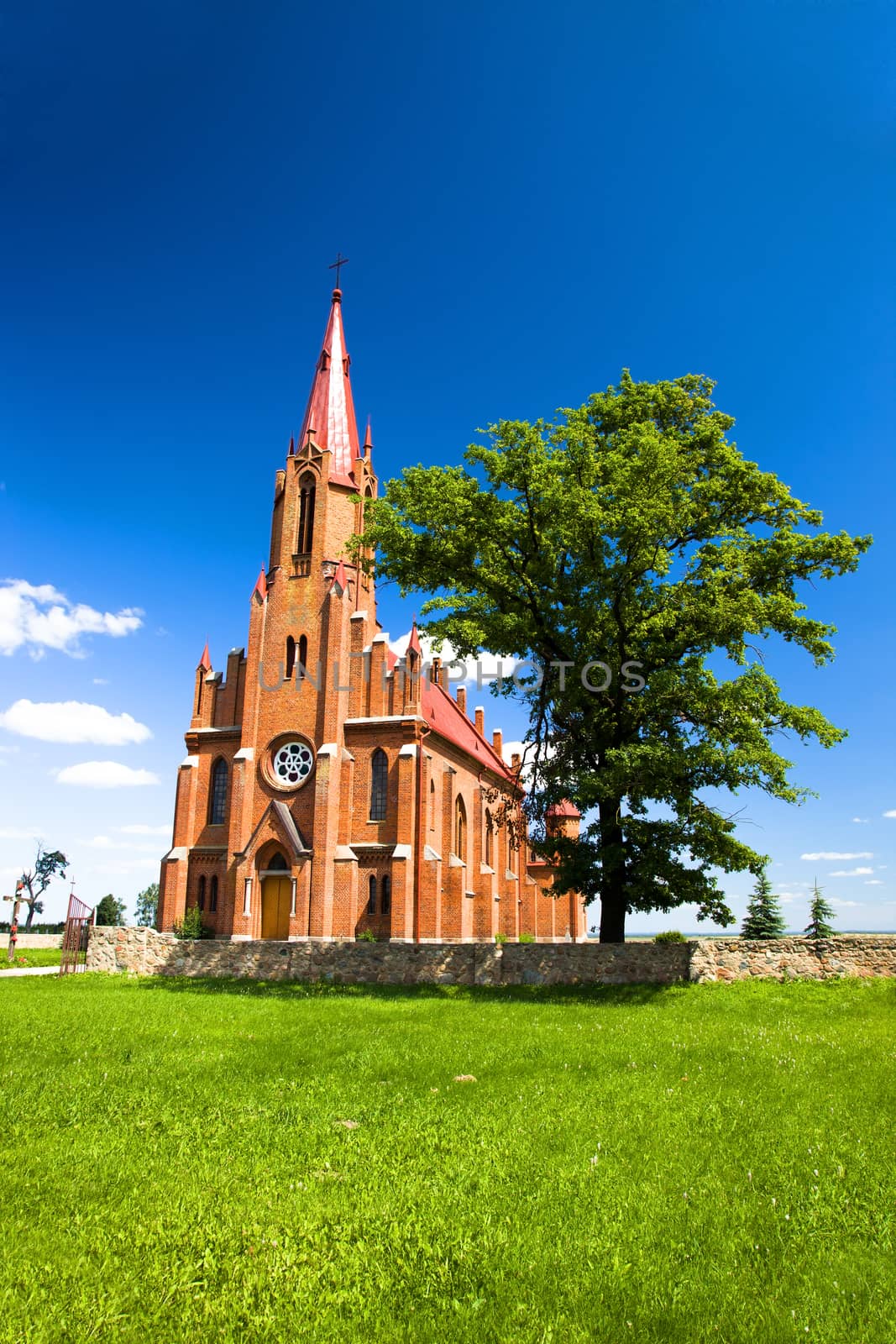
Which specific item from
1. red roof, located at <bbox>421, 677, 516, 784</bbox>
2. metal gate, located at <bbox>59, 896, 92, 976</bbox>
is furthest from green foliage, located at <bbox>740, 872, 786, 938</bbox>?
metal gate, located at <bbox>59, 896, 92, 976</bbox>

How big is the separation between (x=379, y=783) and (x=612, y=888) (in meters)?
15.2

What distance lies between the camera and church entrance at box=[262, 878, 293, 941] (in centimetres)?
3331

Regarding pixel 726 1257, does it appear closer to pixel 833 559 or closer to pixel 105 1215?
pixel 105 1215

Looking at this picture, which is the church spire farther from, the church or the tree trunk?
the tree trunk

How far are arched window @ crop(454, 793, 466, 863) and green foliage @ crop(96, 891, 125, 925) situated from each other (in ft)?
95.9

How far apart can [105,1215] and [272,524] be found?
116 feet

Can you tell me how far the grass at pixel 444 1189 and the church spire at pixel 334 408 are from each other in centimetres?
3200

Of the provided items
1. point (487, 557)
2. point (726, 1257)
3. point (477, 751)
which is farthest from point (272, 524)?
point (726, 1257)

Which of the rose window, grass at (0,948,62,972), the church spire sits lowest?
grass at (0,948,62,972)

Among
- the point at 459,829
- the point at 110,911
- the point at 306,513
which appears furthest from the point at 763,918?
the point at 110,911

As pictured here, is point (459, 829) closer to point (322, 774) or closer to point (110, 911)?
point (322, 774)

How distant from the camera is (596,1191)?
6.06 meters

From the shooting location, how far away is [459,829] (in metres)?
37.6

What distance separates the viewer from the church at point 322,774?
106ft
